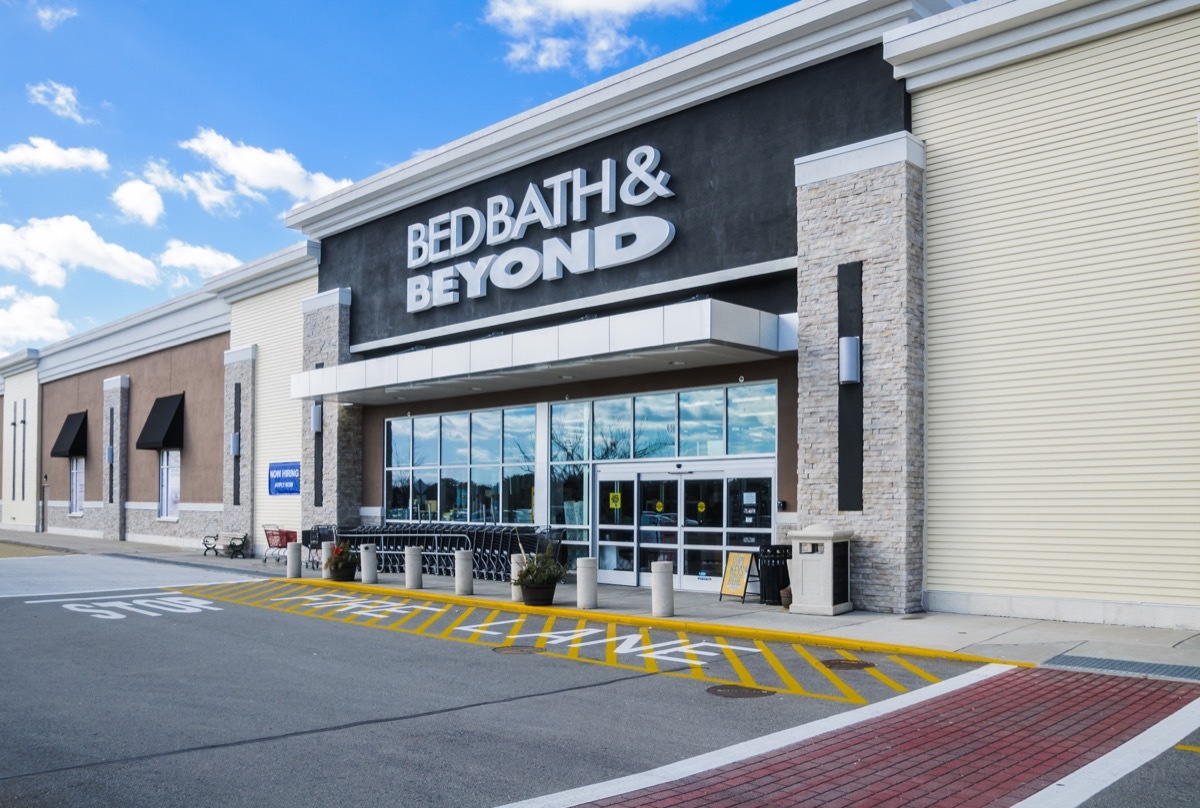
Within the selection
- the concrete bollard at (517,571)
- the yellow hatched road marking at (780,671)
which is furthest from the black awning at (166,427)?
the yellow hatched road marking at (780,671)

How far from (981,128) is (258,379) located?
901 inches

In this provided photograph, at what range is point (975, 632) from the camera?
1316cm

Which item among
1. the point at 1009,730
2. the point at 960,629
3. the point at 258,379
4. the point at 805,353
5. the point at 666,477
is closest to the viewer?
the point at 1009,730

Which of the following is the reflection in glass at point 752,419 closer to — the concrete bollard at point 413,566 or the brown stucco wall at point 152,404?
the concrete bollard at point 413,566

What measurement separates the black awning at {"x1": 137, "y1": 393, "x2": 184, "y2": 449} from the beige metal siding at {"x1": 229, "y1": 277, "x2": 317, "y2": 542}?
5.65m

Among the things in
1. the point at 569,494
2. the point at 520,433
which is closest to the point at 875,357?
the point at 569,494

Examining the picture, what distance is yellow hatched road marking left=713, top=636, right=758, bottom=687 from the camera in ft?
34.6

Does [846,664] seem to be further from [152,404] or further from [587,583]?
[152,404]

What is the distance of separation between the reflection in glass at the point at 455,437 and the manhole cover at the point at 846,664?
13790 millimetres

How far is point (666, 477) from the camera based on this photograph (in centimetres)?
1916

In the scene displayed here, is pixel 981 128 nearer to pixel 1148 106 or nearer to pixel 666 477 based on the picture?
pixel 1148 106

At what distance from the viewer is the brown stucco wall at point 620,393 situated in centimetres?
1727

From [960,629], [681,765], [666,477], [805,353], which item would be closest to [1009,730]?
[681,765]

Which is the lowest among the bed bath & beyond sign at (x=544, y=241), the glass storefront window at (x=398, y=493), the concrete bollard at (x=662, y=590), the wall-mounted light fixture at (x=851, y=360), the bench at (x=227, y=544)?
the bench at (x=227, y=544)
